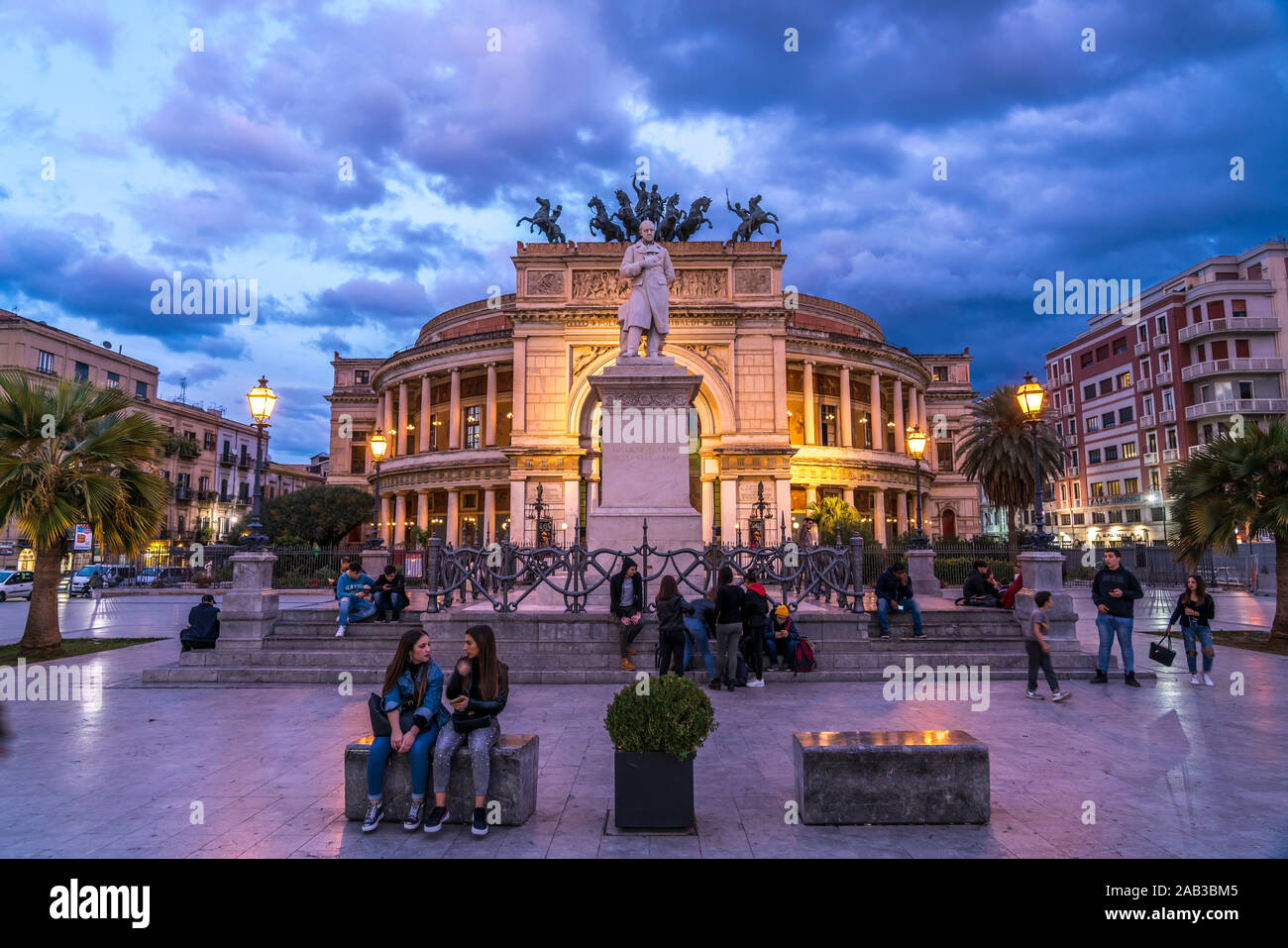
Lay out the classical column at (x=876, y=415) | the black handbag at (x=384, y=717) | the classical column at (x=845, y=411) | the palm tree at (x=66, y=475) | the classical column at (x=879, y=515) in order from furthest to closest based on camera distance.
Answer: the classical column at (x=876, y=415) < the classical column at (x=845, y=411) < the classical column at (x=879, y=515) < the palm tree at (x=66, y=475) < the black handbag at (x=384, y=717)

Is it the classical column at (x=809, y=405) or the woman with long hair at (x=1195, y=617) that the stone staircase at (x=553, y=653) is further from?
the classical column at (x=809, y=405)

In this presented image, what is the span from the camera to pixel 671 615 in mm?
11102

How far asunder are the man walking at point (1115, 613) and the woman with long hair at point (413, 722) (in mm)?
10618

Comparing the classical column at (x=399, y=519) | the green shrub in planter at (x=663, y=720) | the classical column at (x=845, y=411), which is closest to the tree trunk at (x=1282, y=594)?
the green shrub in planter at (x=663, y=720)

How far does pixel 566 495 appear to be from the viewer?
45.9 m

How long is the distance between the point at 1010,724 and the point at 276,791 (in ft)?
27.1

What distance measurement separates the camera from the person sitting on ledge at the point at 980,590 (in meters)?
15.3

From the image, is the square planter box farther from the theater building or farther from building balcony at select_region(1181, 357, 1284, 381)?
building balcony at select_region(1181, 357, 1284, 381)

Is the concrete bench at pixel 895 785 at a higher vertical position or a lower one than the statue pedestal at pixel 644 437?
lower

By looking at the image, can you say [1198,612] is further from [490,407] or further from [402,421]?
[402,421]

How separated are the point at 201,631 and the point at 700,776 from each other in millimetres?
10649

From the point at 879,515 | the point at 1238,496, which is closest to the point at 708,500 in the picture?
the point at 879,515
